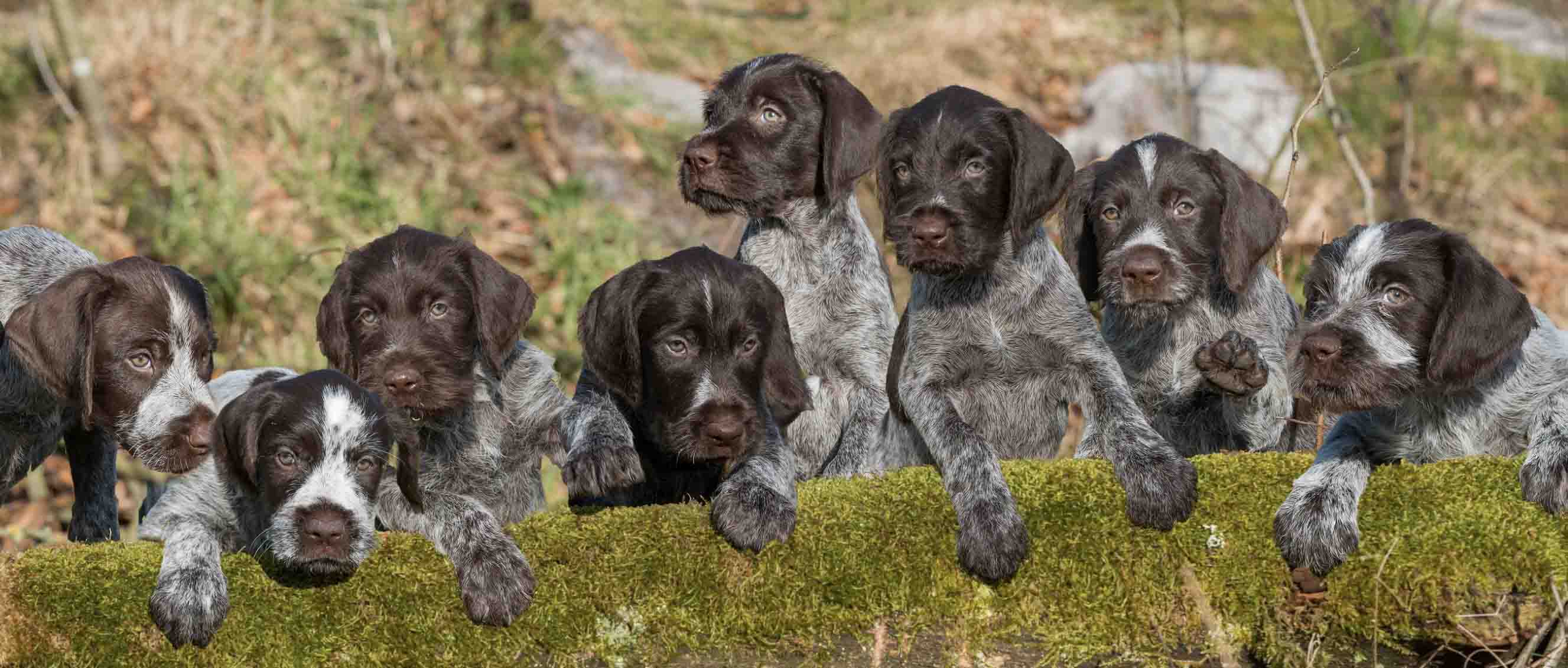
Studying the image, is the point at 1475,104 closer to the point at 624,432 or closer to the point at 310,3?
the point at 310,3

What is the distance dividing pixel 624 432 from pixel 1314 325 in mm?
2459

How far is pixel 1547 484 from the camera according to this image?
5262 millimetres

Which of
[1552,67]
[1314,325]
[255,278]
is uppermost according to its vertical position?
[1314,325]

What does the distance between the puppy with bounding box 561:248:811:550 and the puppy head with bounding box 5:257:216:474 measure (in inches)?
56.1

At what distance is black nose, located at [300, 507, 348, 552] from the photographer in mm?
4945

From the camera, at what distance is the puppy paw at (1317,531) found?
5.34m

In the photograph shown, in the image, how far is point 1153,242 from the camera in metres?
6.12

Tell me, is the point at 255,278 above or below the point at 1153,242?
below

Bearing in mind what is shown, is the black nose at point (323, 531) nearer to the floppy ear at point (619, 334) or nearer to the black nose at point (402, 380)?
the black nose at point (402, 380)

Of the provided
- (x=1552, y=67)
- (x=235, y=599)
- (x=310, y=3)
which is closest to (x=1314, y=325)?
(x=235, y=599)

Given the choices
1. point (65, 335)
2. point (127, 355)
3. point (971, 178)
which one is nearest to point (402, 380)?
point (127, 355)

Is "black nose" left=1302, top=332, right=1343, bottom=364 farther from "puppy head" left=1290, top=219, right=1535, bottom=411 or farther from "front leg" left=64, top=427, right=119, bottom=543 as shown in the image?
"front leg" left=64, top=427, right=119, bottom=543

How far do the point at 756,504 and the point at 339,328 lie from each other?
1.68 meters

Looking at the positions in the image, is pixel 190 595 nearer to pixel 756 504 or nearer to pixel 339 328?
pixel 339 328
